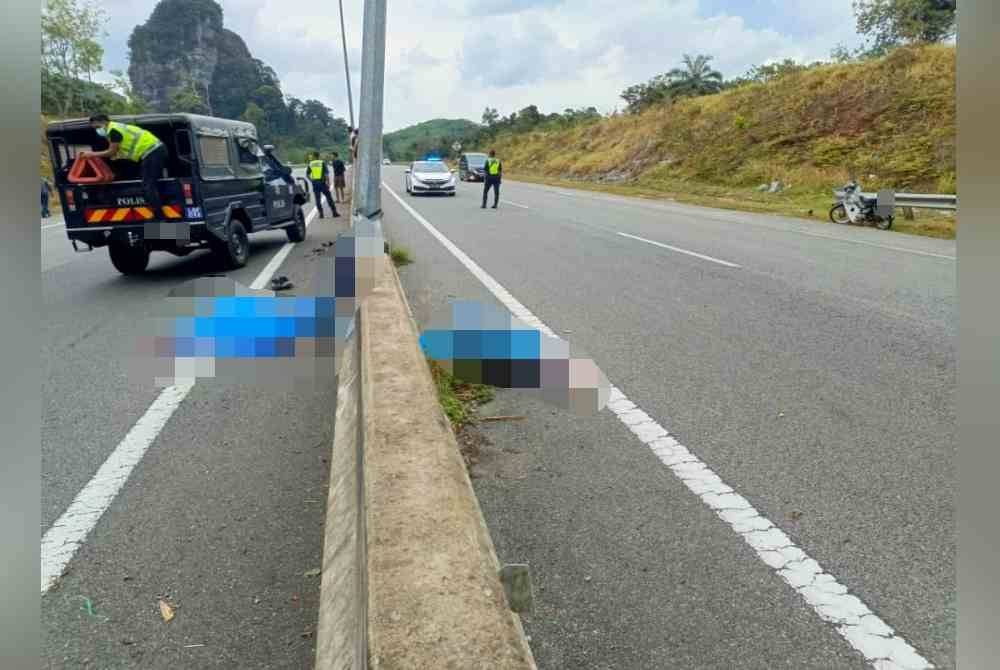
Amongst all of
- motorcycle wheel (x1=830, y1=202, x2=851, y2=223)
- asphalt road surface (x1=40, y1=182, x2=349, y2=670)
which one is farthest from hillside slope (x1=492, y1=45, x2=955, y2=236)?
asphalt road surface (x1=40, y1=182, x2=349, y2=670)

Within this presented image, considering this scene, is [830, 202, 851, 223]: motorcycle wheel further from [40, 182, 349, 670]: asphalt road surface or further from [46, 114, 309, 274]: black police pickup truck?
[40, 182, 349, 670]: asphalt road surface

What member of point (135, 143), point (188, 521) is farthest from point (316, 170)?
point (188, 521)

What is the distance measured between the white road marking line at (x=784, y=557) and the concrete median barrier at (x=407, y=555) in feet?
4.14

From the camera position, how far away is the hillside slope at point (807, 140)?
2262cm

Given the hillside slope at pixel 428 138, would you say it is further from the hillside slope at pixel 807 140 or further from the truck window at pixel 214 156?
the truck window at pixel 214 156

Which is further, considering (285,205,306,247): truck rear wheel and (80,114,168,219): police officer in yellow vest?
(285,205,306,247): truck rear wheel

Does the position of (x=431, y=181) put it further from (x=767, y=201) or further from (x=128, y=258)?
(x=128, y=258)

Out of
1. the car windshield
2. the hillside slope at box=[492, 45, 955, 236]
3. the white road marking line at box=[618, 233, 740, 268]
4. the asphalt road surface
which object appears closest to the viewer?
the asphalt road surface

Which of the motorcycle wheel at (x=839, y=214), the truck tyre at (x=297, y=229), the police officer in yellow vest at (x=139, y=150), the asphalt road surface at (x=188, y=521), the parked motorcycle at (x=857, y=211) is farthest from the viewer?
the motorcycle wheel at (x=839, y=214)

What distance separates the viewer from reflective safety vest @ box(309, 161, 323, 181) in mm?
18366

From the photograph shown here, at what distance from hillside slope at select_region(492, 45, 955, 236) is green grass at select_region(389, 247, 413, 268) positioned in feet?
36.6

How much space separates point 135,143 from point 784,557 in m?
9.28

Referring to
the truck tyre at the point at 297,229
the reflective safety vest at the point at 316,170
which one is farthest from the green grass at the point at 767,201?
the truck tyre at the point at 297,229

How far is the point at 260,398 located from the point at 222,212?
244 inches
